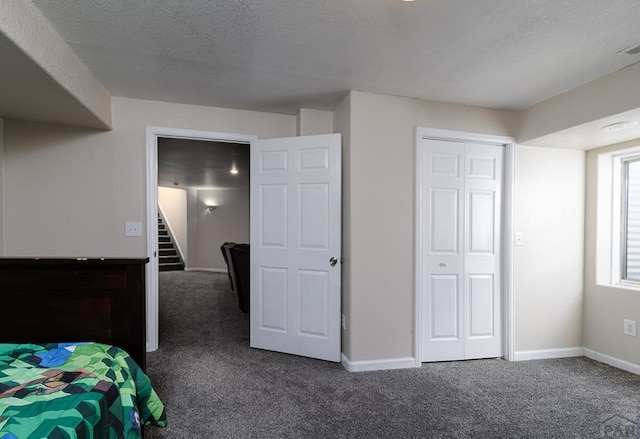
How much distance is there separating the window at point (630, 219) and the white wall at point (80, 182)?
12.9 feet

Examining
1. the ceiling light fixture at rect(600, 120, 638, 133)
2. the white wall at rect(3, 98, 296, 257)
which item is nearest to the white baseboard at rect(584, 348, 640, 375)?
the ceiling light fixture at rect(600, 120, 638, 133)

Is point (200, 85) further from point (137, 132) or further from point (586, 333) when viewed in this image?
point (586, 333)

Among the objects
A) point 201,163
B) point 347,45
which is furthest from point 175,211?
point 347,45

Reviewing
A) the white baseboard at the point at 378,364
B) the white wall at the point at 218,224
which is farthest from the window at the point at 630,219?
the white wall at the point at 218,224

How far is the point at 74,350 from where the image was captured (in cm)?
155

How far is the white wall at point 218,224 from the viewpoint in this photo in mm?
7983

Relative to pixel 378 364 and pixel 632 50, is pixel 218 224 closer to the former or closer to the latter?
pixel 378 364

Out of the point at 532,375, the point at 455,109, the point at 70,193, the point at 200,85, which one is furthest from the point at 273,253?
the point at 532,375

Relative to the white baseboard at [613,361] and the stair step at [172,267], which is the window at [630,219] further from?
the stair step at [172,267]

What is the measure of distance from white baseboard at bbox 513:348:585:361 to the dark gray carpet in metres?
0.08

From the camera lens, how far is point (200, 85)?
100.0 inches

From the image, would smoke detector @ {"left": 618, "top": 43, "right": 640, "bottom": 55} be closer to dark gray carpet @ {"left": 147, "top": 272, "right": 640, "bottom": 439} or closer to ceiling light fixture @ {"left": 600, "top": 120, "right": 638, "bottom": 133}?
ceiling light fixture @ {"left": 600, "top": 120, "right": 638, "bottom": 133}

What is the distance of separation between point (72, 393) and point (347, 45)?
2.12 meters

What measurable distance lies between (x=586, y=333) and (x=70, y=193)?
4.78 m
